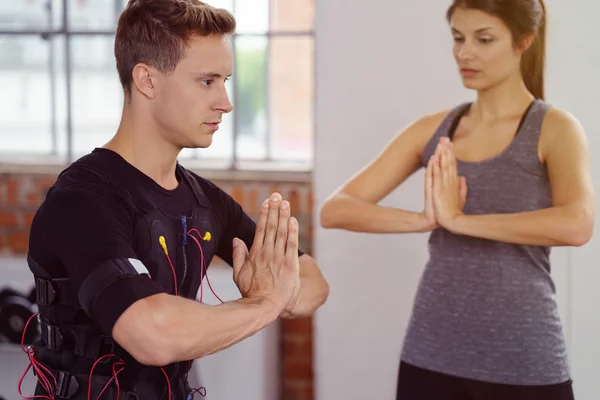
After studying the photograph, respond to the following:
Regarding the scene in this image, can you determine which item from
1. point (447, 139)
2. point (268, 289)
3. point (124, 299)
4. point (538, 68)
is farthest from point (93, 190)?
point (538, 68)

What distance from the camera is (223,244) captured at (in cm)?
181

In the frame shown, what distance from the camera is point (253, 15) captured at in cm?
310

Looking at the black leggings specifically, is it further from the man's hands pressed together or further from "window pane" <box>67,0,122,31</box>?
"window pane" <box>67,0,122,31</box>

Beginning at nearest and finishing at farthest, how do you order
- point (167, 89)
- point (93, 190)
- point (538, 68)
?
point (93, 190)
point (167, 89)
point (538, 68)

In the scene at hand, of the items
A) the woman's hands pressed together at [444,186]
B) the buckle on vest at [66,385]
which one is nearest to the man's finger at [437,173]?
the woman's hands pressed together at [444,186]

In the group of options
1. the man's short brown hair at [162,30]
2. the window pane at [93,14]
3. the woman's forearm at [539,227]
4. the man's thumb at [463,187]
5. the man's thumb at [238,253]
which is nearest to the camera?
the man's short brown hair at [162,30]

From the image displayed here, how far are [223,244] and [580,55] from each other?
3.93ft

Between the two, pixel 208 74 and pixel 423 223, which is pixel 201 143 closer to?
pixel 208 74

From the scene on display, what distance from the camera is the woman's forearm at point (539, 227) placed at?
1.92 m

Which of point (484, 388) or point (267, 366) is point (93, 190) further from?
point (267, 366)

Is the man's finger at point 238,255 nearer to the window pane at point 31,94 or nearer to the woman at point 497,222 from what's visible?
the woman at point 497,222

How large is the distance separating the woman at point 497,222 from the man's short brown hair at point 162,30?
2.27 ft

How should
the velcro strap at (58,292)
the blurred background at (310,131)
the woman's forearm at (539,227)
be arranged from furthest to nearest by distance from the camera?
the blurred background at (310,131), the woman's forearm at (539,227), the velcro strap at (58,292)

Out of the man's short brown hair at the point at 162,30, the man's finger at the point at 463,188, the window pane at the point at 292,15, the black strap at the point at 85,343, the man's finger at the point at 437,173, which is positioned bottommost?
the black strap at the point at 85,343
